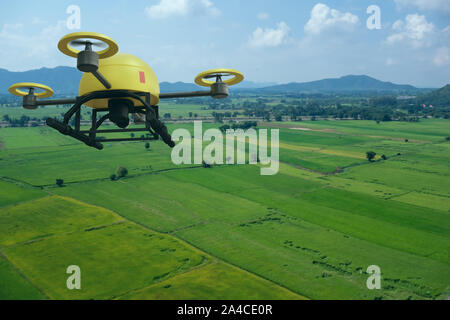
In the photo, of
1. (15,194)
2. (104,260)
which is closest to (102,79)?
(104,260)

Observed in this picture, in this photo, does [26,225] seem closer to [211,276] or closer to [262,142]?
[211,276]

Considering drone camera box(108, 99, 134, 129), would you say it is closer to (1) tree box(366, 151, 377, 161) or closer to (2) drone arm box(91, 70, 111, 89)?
(2) drone arm box(91, 70, 111, 89)

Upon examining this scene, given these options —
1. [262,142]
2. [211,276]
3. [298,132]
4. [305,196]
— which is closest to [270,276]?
[211,276]

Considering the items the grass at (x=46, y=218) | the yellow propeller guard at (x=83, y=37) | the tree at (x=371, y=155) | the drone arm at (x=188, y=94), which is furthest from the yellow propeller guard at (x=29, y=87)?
the tree at (x=371, y=155)

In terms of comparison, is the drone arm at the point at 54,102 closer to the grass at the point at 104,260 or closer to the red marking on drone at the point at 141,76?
the red marking on drone at the point at 141,76
